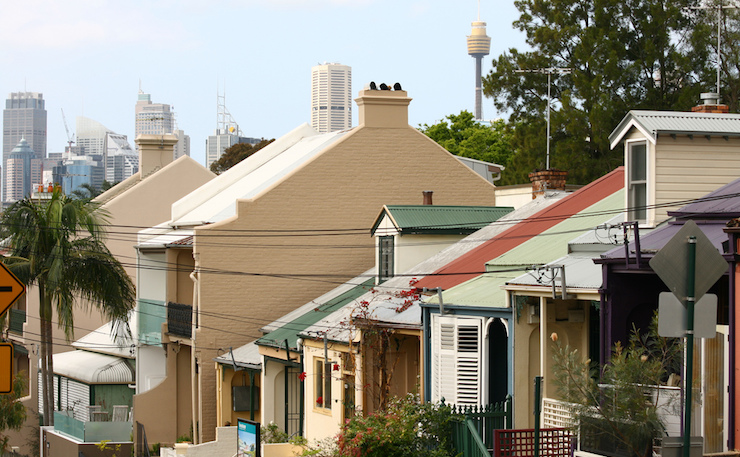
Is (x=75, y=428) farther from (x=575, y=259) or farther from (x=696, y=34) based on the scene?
(x=696, y=34)

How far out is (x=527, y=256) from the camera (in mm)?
20953

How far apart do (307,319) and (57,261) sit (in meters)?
8.06

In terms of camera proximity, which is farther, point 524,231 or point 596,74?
point 596,74

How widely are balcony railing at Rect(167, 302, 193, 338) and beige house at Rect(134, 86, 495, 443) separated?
0.20 ft

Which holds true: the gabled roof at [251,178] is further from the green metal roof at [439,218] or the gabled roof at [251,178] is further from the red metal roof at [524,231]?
the red metal roof at [524,231]

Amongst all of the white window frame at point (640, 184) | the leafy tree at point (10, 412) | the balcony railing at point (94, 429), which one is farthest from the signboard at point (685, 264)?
the leafy tree at point (10, 412)

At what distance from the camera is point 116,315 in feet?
111

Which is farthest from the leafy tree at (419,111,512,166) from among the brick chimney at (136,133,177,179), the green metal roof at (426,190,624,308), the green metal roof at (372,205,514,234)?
the green metal roof at (426,190,624,308)

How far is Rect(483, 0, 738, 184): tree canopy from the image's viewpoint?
147 feet

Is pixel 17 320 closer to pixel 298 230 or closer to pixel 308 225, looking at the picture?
pixel 298 230

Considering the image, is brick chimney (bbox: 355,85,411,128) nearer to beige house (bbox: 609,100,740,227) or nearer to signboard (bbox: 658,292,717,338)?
beige house (bbox: 609,100,740,227)

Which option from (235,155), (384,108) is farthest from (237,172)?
(235,155)

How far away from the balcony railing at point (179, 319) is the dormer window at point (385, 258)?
785 cm

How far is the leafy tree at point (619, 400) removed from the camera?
13.0 m
